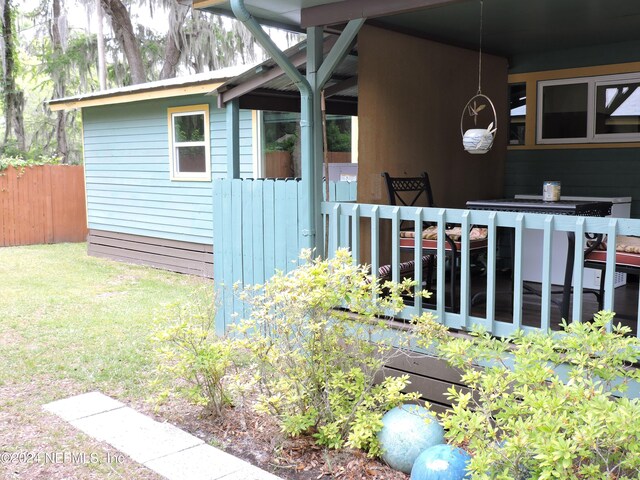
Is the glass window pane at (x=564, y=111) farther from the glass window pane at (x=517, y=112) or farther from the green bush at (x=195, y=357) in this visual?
the green bush at (x=195, y=357)

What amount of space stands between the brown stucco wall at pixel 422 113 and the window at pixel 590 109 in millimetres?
430

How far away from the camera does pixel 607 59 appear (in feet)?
19.8

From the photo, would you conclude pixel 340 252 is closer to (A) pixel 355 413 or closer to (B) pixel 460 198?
(A) pixel 355 413

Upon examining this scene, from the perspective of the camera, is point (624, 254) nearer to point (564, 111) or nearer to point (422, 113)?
point (422, 113)

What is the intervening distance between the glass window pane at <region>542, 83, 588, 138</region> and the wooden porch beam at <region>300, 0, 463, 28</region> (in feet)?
9.93

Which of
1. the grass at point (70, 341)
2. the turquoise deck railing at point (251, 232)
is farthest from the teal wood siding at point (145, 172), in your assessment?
the turquoise deck railing at point (251, 232)

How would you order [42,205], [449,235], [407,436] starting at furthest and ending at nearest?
[42,205] → [449,235] → [407,436]

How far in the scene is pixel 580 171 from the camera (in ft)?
20.7

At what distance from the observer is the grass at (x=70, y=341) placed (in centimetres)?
400

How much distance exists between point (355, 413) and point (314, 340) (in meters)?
0.47


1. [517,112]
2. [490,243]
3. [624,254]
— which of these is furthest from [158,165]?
[624,254]

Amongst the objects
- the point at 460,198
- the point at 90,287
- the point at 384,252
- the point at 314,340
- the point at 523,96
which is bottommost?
the point at 90,287

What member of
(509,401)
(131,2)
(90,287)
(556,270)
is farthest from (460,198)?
(131,2)

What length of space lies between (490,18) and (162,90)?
6.16 meters
